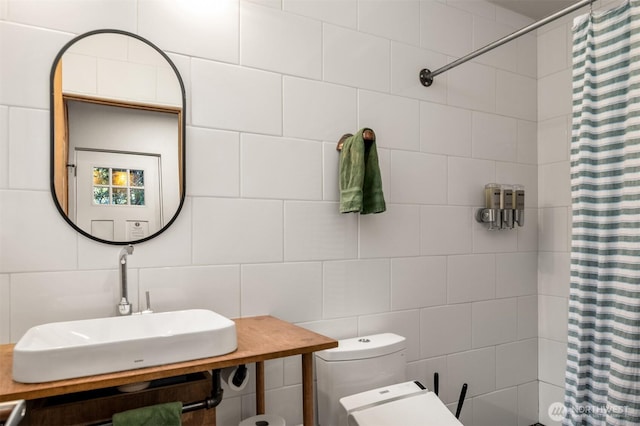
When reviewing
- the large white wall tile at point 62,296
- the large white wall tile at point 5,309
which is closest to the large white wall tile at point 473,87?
the large white wall tile at point 62,296

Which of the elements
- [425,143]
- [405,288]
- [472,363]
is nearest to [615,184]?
[425,143]

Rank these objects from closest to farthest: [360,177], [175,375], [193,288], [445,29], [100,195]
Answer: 1. [175,375]
2. [100,195]
3. [193,288]
4. [360,177]
5. [445,29]

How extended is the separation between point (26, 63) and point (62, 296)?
2.22ft

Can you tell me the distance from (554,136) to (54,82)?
88.6 inches

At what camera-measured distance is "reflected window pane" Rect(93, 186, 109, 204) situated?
1.31 metres

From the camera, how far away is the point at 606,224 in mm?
1592

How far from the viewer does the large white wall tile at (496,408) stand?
2096 mm

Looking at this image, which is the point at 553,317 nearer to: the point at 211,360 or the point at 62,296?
the point at 211,360

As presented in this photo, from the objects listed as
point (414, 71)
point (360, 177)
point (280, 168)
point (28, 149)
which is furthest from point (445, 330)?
point (28, 149)

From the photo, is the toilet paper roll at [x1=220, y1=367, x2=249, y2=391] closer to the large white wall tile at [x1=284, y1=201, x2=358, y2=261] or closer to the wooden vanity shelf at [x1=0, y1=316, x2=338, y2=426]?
the wooden vanity shelf at [x1=0, y1=316, x2=338, y2=426]

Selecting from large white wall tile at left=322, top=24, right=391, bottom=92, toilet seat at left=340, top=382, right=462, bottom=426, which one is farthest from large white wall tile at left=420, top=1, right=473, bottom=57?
toilet seat at left=340, top=382, right=462, bottom=426

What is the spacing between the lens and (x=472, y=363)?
2082 mm

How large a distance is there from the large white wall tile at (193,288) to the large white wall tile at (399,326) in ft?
1.86

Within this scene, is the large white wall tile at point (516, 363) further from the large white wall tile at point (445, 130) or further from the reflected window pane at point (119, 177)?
the reflected window pane at point (119, 177)
